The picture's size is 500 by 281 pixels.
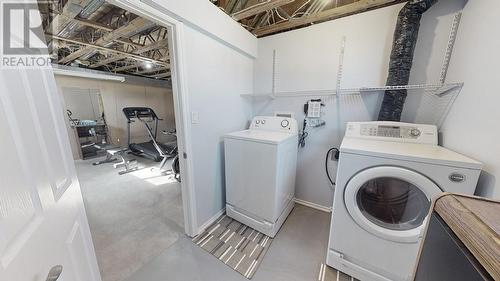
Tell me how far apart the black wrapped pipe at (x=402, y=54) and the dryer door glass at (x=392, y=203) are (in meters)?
0.71

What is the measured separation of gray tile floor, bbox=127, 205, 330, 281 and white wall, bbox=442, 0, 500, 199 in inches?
49.8

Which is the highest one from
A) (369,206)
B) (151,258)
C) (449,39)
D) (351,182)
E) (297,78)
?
(449,39)

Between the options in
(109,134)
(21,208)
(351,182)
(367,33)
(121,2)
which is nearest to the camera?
(21,208)

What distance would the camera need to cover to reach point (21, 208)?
1.46 feet

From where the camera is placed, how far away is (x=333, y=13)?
183 cm

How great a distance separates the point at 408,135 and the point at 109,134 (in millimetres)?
6777

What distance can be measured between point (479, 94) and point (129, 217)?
11.0 feet

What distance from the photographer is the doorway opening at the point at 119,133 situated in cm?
165

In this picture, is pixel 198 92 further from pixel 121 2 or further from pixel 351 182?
pixel 351 182

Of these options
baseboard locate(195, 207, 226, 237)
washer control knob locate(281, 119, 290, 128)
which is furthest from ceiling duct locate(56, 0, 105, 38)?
baseboard locate(195, 207, 226, 237)

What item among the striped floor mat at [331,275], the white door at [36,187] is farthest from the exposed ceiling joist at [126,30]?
the striped floor mat at [331,275]

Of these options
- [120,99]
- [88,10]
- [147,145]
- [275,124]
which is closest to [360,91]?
[275,124]

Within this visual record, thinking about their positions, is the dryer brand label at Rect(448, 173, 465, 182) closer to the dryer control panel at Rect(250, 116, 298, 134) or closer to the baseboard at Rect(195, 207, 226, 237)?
the dryer control panel at Rect(250, 116, 298, 134)

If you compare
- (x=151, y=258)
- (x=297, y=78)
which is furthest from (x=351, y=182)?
(x=151, y=258)
